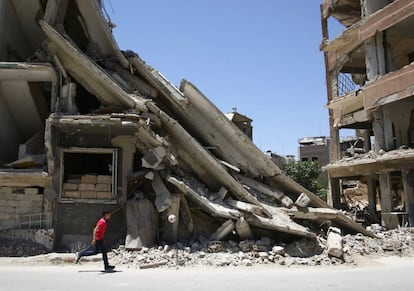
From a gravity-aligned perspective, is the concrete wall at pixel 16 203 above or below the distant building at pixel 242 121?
below

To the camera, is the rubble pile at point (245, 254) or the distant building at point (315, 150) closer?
the rubble pile at point (245, 254)

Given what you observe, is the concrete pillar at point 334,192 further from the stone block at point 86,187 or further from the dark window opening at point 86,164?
the stone block at point 86,187

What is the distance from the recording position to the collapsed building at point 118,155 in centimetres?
1131

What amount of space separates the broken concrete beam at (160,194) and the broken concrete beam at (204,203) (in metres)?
0.32

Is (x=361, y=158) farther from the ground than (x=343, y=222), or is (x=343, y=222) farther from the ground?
(x=361, y=158)

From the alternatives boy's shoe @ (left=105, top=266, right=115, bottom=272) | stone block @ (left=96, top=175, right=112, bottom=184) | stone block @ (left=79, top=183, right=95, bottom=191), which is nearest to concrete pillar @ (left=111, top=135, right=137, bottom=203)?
stone block @ (left=96, top=175, right=112, bottom=184)

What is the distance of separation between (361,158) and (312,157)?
1049 inches

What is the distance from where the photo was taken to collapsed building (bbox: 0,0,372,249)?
445 inches

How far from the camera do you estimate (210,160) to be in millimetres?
12227

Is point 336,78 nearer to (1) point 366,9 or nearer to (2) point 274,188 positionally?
(1) point 366,9

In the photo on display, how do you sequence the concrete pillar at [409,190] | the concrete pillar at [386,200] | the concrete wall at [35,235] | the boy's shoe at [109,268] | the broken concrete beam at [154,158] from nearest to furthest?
the boy's shoe at [109,268] < the concrete wall at [35,235] < the broken concrete beam at [154,158] < the concrete pillar at [409,190] < the concrete pillar at [386,200]

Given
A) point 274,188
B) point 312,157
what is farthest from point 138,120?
point 312,157

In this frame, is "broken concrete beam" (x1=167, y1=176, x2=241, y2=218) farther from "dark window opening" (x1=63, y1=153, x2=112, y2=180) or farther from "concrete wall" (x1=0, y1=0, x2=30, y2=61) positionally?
"concrete wall" (x1=0, y1=0, x2=30, y2=61)

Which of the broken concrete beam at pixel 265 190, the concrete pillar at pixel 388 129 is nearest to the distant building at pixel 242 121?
the concrete pillar at pixel 388 129
